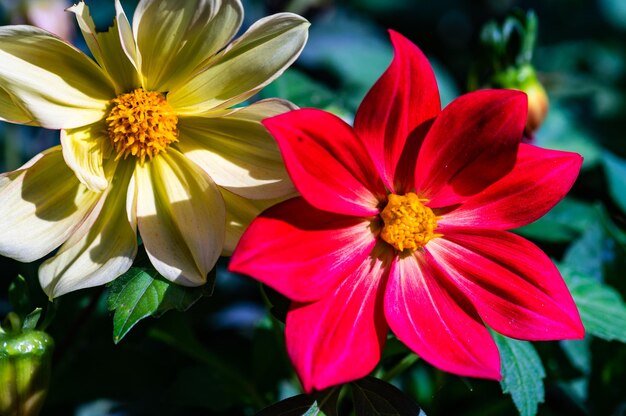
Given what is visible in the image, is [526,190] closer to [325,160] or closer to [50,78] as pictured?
[325,160]

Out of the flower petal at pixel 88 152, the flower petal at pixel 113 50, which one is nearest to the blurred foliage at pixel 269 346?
the flower petal at pixel 88 152

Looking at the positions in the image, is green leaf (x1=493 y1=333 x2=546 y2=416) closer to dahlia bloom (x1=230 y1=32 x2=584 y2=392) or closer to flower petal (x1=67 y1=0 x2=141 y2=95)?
dahlia bloom (x1=230 y1=32 x2=584 y2=392)

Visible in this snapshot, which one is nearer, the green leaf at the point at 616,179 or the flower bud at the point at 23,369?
the flower bud at the point at 23,369

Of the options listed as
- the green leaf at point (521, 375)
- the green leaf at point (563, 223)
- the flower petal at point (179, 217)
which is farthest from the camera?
the green leaf at point (563, 223)

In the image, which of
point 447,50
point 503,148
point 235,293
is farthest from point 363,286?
point 447,50

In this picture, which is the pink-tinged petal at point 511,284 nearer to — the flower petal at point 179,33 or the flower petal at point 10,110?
the flower petal at point 179,33
